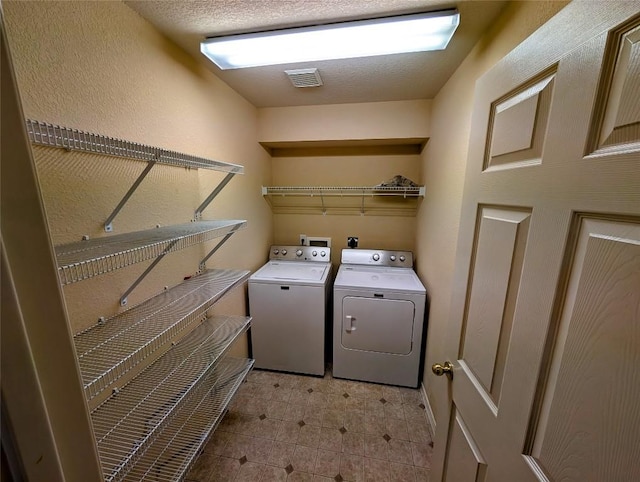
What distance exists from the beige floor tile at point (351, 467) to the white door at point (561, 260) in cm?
96

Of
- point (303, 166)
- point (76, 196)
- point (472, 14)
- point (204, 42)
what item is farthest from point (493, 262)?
point (303, 166)

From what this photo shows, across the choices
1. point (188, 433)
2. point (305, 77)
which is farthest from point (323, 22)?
point (188, 433)

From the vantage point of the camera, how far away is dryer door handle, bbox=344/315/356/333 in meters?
2.17

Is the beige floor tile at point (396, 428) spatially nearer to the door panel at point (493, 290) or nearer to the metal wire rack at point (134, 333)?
the door panel at point (493, 290)

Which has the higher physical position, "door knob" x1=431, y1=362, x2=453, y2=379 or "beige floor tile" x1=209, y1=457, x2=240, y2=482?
"door knob" x1=431, y1=362, x2=453, y2=379

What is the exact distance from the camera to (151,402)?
3.73 feet

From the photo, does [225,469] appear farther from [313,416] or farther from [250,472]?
[313,416]

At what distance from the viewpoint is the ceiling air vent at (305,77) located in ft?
5.55

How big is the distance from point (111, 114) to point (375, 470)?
91.5 inches

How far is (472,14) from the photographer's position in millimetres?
1171

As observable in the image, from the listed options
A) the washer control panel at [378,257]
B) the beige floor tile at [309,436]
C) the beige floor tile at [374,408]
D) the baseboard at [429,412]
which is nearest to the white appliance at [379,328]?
the baseboard at [429,412]

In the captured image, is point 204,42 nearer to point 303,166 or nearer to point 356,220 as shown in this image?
point 303,166

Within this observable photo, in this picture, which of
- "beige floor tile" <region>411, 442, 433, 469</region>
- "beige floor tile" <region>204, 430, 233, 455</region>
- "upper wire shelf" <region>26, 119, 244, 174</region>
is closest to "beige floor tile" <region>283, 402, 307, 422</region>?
"beige floor tile" <region>204, 430, 233, 455</region>

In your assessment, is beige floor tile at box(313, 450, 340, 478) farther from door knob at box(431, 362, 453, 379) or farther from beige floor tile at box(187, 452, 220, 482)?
door knob at box(431, 362, 453, 379)
